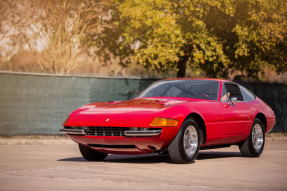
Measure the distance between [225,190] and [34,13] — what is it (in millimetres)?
13802

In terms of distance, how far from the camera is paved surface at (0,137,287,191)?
679 centimetres

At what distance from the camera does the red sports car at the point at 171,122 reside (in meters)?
8.84

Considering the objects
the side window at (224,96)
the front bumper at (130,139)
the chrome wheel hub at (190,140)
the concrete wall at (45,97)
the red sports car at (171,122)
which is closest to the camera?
the front bumper at (130,139)

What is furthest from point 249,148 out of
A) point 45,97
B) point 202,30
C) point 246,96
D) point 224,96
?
point 202,30

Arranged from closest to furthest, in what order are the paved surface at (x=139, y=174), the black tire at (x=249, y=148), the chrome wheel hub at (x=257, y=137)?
the paved surface at (x=139, y=174) < the black tire at (x=249, y=148) < the chrome wheel hub at (x=257, y=137)

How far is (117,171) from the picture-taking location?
8.12 metres

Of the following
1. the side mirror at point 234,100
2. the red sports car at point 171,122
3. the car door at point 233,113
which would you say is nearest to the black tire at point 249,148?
the red sports car at point 171,122

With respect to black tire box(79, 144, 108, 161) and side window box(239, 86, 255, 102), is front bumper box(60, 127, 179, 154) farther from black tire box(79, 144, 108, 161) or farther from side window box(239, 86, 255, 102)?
side window box(239, 86, 255, 102)

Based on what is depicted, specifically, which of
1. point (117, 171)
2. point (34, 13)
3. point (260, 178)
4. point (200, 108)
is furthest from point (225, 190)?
point (34, 13)

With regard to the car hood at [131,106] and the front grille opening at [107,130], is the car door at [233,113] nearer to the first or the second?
the car hood at [131,106]

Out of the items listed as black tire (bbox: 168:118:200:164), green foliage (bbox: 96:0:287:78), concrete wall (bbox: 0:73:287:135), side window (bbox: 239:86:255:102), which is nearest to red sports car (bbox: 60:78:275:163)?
black tire (bbox: 168:118:200:164)

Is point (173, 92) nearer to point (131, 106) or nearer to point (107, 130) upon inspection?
point (131, 106)

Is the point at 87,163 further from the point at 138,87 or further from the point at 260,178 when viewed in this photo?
the point at 138,87

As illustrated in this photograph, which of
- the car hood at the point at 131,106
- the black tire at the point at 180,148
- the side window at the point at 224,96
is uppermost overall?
the side window at the point at 224,96
